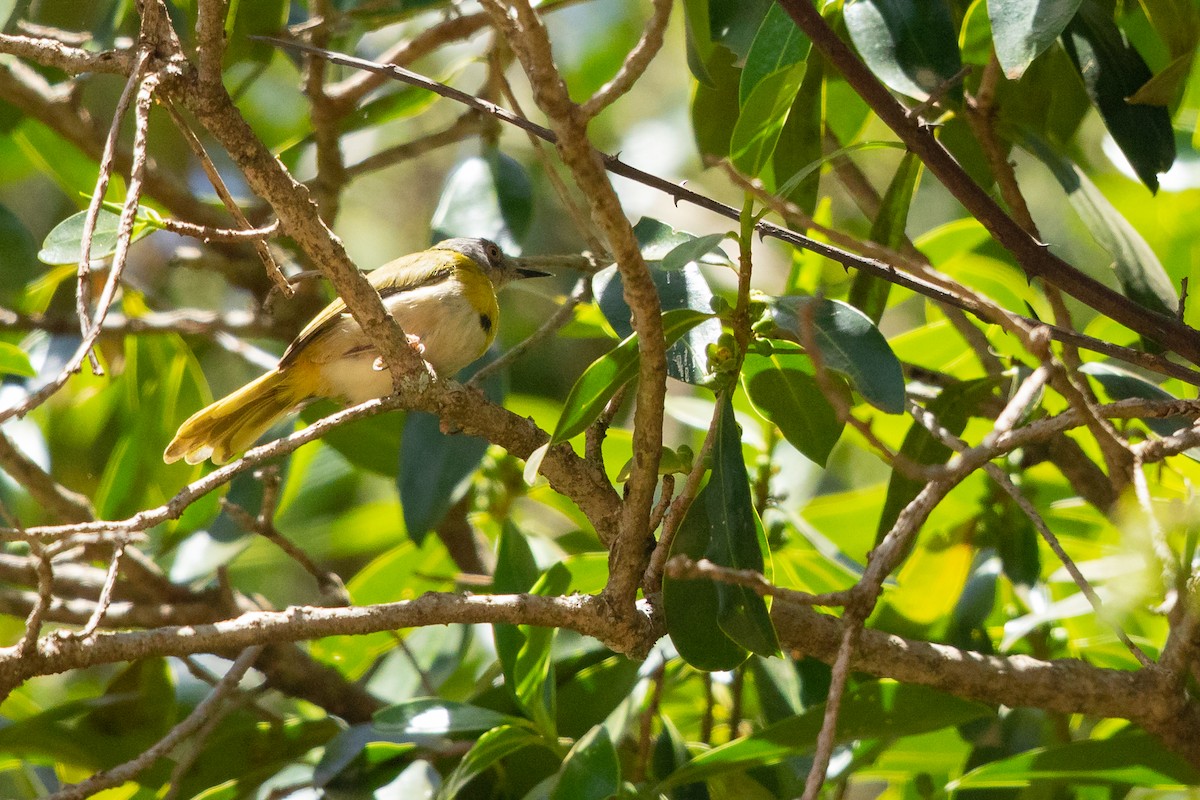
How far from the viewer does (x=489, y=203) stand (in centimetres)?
270

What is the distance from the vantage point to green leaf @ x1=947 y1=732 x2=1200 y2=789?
184 centimetres

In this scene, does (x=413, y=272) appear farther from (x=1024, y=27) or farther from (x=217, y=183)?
(x=1024, y=27)

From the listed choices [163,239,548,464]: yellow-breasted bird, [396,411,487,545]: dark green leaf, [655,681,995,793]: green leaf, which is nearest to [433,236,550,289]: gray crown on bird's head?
[163,239,548,464]: yellow-breasted bird

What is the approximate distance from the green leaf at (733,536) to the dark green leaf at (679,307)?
0.28 feet

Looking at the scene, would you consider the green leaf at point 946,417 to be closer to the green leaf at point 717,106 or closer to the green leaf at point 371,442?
the green leaf at point 717,106

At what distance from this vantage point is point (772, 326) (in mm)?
1528

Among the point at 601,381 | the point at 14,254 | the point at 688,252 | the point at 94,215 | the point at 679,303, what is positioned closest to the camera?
the point at 94,215

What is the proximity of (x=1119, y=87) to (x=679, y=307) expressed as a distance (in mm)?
859

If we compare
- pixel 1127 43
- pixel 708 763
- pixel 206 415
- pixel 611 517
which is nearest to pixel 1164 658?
pixel 708 763

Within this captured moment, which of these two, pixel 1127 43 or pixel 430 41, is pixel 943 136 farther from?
pixel 430 41

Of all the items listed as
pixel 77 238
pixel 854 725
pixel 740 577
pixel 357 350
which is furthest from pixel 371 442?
pixel 740 577

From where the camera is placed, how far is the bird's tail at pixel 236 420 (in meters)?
2.62

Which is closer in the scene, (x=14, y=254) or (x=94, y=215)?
(x=94, y=215)

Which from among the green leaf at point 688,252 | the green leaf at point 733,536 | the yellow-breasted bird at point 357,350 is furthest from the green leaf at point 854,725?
the yellow-breasted bird at point 357,350
